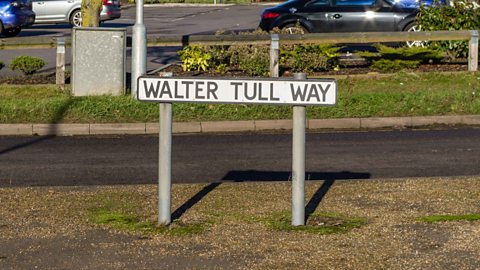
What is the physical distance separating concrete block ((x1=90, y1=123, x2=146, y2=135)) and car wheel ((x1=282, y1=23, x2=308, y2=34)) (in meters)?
8.45

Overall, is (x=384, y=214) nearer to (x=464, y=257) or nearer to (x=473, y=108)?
(x=464, y=257)

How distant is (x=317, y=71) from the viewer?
2039 centimetres

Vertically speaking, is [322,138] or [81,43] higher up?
[81,43]

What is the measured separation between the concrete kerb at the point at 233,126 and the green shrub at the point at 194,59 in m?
4.08

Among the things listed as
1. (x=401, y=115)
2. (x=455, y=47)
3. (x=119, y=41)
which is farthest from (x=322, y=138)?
(x=455, y=47)

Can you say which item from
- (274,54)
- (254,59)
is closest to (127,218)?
(274,54)

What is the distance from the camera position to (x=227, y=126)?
53.0 ft

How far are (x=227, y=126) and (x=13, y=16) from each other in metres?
19.2

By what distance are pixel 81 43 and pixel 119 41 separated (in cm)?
60

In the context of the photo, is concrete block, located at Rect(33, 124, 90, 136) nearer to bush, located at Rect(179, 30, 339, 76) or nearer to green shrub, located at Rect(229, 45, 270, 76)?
bush, located at Rect(179, 30, 339, 76)

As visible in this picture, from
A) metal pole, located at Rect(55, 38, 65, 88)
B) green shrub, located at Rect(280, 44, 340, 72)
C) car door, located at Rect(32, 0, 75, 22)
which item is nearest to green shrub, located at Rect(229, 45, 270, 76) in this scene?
green shrub, located at Rect(280, 44, 340, 72)

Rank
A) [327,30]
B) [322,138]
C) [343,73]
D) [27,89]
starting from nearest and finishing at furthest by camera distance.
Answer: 1. [322,138]
2. [27,89]
3. [343,73]
4. [327,30]

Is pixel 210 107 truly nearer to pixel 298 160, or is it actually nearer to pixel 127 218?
pixel 127 218

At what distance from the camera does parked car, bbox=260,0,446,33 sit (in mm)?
25109
